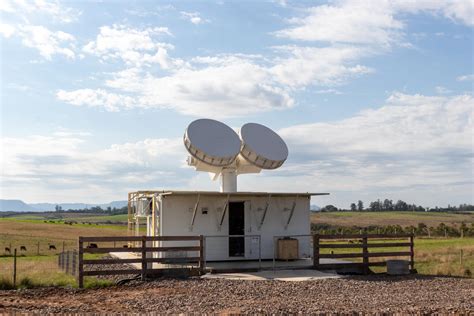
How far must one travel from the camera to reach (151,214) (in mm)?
22500

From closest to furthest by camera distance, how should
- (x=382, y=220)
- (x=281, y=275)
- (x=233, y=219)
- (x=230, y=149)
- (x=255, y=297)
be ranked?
(x=255, y=297)
(x=281, y=275)
(x=230, y=149)
(x=233, y=219)
(x=382, y=220)

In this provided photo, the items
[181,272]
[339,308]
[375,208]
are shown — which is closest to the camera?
[339,308]

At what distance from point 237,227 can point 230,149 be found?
8.91ft

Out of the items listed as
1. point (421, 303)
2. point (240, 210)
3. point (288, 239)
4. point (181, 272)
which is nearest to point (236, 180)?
point (240, 210)

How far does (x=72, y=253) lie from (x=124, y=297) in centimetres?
561

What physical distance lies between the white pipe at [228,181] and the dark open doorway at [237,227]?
0.81m

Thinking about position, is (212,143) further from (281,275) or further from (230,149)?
(281,275)

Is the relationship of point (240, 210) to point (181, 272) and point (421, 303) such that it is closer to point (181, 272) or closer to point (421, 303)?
point (181, 272)

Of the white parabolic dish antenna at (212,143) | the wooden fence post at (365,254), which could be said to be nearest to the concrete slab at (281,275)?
the wooden fence post at (365,254)

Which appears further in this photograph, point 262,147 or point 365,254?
point 262,147

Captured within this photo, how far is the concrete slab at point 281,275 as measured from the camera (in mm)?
16766

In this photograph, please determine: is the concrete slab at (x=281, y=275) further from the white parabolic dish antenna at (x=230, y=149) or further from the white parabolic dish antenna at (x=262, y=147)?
the white parabolic dish antenna at (x=262, y=147)

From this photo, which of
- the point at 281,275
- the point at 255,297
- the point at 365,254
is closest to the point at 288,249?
the point at 365,254

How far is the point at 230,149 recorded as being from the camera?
20531mm
